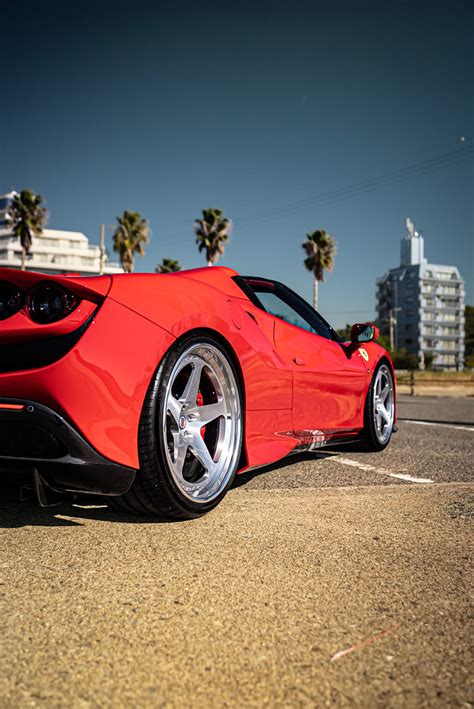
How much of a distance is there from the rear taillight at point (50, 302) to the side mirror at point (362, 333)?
2.79 meters

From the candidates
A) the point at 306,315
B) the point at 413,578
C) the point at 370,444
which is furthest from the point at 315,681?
the point at 370,444

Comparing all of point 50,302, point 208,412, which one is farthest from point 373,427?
point 50,302

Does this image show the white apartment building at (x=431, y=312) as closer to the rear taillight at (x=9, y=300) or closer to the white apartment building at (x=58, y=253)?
the white apartment building at (x=58, y=253)

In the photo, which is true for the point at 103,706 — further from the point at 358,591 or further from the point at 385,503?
the point at 385,503

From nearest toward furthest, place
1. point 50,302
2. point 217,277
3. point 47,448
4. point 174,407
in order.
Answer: point 47,448, point 50,302, point 174,407, point 217,277

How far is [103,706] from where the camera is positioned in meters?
1.17

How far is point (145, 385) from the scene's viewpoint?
2.28 meters

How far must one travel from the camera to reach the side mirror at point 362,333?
4559mm

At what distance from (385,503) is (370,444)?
72.8 inches

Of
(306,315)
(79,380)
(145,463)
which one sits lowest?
(145,463)

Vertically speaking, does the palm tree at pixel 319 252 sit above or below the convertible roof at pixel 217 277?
above

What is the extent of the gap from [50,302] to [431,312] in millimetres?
108577

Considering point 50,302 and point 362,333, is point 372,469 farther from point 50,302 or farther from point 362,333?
point 50,302

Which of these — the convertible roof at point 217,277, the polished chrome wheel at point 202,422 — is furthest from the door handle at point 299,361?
the polished chrome wheel at point 202,422
